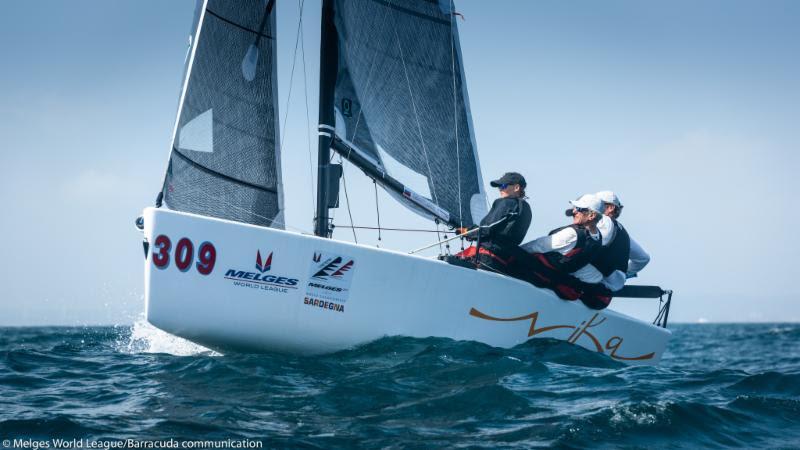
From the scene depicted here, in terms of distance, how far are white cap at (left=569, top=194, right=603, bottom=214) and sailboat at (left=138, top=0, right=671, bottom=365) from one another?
35.7 inches

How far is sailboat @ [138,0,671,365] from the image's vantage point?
5.06 m

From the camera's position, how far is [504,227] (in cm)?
613

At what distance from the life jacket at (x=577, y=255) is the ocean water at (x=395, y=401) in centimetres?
94

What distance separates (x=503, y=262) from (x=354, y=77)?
263 centimetres

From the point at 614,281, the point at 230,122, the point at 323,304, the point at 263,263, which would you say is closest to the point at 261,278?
the point at 263,263

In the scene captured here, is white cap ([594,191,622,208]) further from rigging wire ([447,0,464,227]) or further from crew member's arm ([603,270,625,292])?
rigging wire ([447,0,464,227])

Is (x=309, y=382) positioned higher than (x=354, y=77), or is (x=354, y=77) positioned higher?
(x=354, y=77)

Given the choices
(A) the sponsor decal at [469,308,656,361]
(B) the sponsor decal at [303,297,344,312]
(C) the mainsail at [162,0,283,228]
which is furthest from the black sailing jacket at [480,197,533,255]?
(C) the mainsail at [162,0,283,228]

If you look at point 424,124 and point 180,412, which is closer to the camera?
point 180,412

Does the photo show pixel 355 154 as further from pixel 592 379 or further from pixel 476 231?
pixel 592 379

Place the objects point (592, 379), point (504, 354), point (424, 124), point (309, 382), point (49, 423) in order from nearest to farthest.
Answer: point (49, 423)
point (309, 382)
point (592, 379)
point (504, 354)
point (424, 124)

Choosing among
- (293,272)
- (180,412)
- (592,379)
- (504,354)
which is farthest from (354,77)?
(180,412)

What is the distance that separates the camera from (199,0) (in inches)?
256

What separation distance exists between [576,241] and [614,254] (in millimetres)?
626
